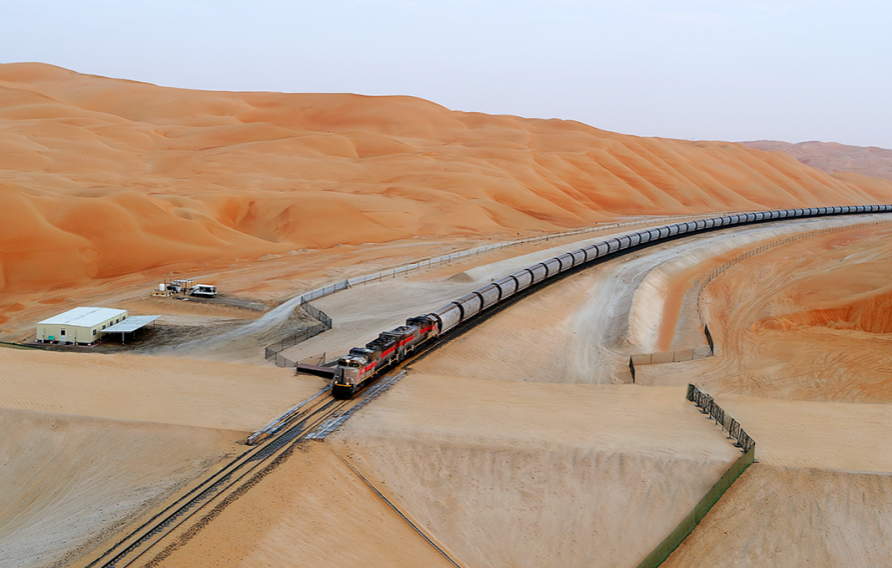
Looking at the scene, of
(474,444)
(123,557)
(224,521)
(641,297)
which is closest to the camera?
(123,557)

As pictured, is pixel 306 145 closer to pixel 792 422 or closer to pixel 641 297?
pixel 641 297

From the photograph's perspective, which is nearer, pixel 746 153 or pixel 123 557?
pixel 123 557

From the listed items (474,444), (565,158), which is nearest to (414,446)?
(474,444)

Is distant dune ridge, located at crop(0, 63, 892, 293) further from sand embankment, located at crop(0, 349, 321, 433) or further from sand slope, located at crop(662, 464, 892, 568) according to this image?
sand slope, located at crop(662, 464, 892, 568)

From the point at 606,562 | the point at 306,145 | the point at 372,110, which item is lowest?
the point at 606,562

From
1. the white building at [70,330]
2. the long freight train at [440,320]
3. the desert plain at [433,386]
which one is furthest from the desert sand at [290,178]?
the long freight train at [440,320]

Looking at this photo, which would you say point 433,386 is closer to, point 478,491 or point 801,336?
point 478,491

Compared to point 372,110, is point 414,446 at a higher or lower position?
lower
